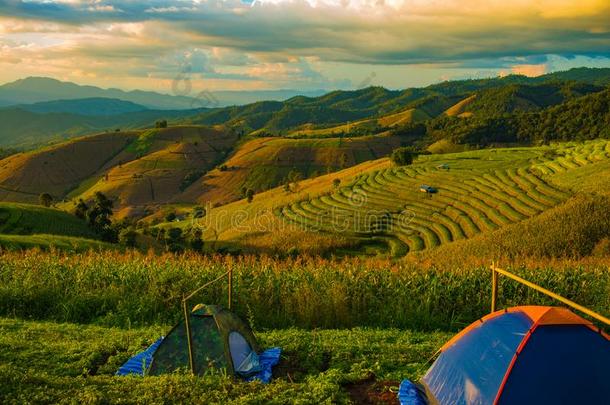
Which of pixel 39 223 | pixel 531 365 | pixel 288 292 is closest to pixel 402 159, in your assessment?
pixel 39 223

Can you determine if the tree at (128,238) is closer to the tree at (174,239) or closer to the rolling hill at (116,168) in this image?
the tree at (174,239)

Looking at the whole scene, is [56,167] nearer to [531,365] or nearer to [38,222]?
[38,222]

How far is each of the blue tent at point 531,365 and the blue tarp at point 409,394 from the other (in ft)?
0.05

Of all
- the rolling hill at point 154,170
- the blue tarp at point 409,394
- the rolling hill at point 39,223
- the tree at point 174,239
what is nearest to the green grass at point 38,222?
the rolling hill at point 39,223

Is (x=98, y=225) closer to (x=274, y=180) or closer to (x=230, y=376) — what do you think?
(x=230, y=376)

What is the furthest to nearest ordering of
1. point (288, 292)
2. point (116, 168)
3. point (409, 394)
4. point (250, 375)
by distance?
1. point (116, 168)
2. point (288, 292)
3. point (250, 375)
4. point (409, 394)

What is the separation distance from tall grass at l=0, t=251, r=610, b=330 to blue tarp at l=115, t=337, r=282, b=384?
10.2 ft

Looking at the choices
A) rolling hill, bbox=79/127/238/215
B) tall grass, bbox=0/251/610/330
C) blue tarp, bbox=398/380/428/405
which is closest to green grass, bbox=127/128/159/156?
rolling hill, bbox=79/127/238/215

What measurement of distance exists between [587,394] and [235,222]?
8015 centimetres

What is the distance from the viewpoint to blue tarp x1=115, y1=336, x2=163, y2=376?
956 centimetres

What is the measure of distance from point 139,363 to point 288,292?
5.40 meters

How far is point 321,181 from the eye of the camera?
10581 cm

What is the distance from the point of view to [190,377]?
28.2 feet

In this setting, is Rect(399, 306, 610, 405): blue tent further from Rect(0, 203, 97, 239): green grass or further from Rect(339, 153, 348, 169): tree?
Rect(339, 153, 348, 169): tree
